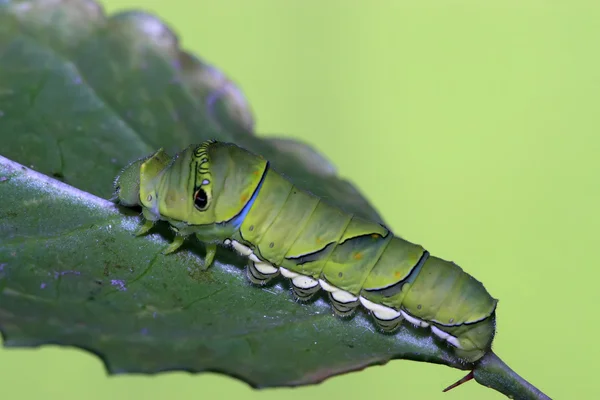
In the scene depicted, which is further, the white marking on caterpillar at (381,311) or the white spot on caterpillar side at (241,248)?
the white spot on caterpillar side at (241,248)

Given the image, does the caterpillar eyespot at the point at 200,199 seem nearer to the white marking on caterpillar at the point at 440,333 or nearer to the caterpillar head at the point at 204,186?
the caterpillar head at the point at 204,186

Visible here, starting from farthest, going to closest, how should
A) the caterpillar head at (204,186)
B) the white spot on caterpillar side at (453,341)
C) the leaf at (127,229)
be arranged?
the caterpillar head at (204,186) → the white spot on caterpillar side at (453,341) → the leaf at (127,229)

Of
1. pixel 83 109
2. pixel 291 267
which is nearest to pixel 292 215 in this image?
pixel 291 267

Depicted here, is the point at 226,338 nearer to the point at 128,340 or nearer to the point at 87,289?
the point at 128,340

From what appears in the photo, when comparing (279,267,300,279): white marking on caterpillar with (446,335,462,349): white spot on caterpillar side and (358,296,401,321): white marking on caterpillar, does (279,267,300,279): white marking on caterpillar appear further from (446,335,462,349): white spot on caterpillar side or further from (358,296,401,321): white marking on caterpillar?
(446,335,462,349): white spot on caterpillar side

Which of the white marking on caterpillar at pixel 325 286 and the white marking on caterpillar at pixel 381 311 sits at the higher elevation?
the white marking on caterpillar at pixel 381 311

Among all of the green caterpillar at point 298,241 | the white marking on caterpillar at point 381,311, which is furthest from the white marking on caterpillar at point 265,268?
the white marking on caterpillar at point 381,311

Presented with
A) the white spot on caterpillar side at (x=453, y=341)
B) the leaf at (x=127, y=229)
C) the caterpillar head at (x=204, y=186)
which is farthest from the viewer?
the caterpillar head at (x=204, y=186)

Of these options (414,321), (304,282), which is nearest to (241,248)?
(304,282)
